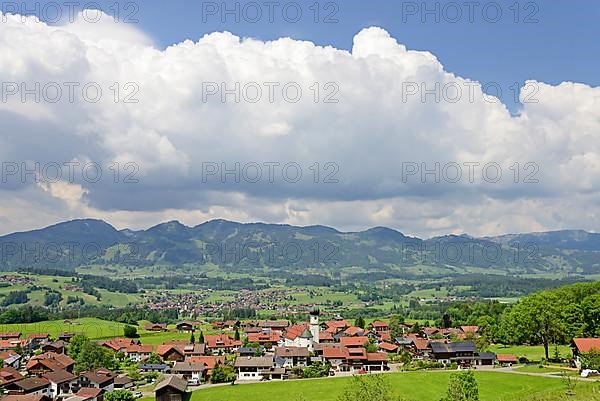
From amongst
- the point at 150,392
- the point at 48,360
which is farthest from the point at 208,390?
the point at 48,360

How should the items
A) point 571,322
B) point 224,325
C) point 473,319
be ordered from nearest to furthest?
point 571,322, point 473,319, point 224,325

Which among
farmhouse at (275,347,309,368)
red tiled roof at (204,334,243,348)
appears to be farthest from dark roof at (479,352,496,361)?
red tiled roof at (204,334,243,348)

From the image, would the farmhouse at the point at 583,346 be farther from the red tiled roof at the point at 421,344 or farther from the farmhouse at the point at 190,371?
the farmhouse at the point at 190,371

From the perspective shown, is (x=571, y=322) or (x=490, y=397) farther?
(x=571, y=322)

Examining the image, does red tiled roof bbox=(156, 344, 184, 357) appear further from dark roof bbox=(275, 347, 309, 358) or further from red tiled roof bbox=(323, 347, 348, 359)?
red tiled roof bbox=(323, 347, 348, 359)

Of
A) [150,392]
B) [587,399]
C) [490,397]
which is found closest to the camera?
[587,399]

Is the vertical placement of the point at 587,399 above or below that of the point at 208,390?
above

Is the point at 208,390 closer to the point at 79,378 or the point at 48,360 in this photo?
the point at 79,378
